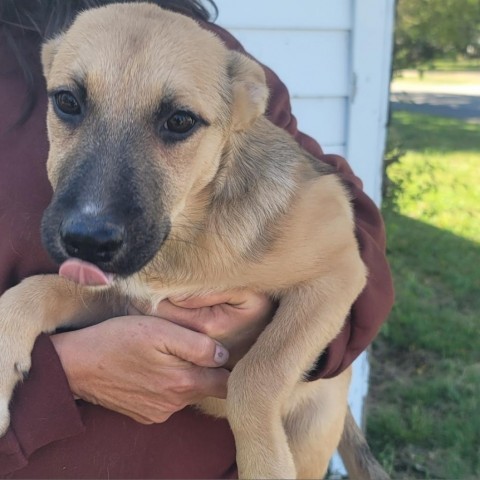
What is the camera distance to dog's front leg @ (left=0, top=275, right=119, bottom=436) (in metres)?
1.93

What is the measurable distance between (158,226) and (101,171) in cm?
20

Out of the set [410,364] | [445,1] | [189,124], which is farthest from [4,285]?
[445,1]

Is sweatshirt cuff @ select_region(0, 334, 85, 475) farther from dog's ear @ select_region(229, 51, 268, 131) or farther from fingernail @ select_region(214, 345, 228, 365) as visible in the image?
dog's ear @ select_region(229, 51, 268, 131)

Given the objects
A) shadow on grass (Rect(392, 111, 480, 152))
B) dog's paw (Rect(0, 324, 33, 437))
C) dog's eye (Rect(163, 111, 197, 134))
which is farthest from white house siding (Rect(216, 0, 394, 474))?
shadow on grass (Rect(392, 111, 480, 152))

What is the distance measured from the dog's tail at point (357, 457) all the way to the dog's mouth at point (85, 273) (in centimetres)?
131

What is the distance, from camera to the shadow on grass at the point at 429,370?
393 centimetres

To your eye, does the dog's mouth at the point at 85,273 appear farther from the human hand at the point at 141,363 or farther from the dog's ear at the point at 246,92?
the dog's ear at the point at 246,92

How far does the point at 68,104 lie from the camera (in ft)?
6.23

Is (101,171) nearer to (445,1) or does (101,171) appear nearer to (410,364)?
(410,364)

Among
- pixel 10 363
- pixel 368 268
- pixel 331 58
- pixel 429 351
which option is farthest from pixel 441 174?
pixel 10 363

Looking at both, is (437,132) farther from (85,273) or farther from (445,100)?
(85,273)

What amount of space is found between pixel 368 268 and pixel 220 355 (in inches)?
20.5

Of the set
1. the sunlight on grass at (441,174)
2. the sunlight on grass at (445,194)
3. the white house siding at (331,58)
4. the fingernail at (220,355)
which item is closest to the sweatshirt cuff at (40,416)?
the fingernail at (220,355)

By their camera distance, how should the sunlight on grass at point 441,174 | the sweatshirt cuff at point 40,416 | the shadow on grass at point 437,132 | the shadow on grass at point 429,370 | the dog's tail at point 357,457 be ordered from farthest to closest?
the shadow on grass at point 437,132, the sunlight on grass at point 441,174, the shadow on grass at point 429,370, the dog's tail at point 357,457, the sweatshirt cuff at point 40,416
